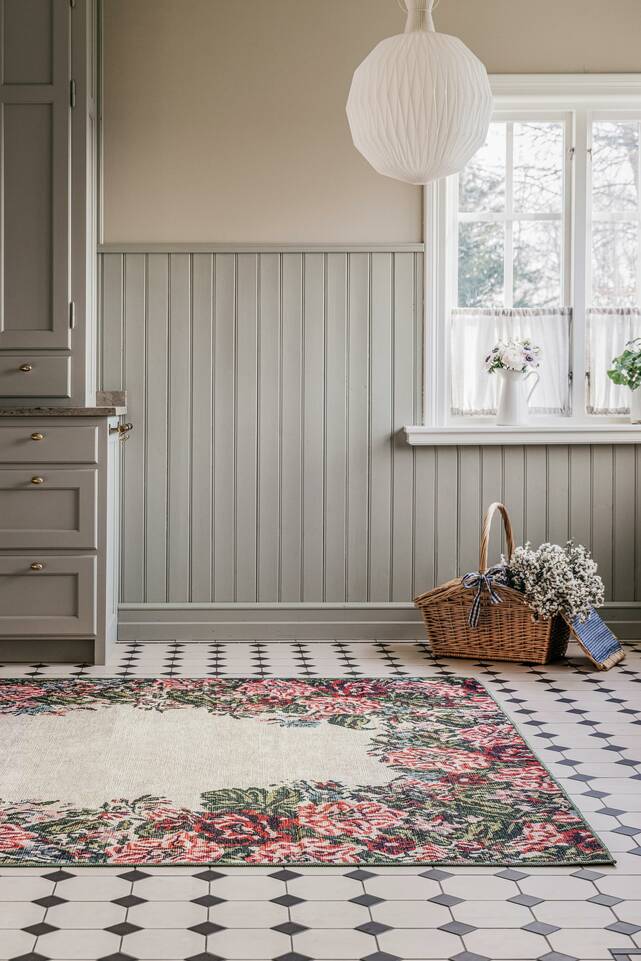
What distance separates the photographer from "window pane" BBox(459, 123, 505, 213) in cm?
491

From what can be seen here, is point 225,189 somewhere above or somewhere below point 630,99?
below

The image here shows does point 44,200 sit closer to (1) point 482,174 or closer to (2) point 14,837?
(1) point 482,174

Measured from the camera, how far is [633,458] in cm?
487

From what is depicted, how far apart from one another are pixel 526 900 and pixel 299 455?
9.24 ft

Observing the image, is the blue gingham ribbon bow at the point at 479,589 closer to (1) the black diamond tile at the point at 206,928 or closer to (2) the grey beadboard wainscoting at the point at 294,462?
(2) the grey beadboard wainscoting at the point at 294,462

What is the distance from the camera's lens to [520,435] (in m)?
4.79

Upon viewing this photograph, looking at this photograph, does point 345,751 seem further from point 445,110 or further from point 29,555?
point 445,110

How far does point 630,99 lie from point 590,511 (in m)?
1.81

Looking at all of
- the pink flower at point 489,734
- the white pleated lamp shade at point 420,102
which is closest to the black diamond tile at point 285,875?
the pink flower at point 489,734

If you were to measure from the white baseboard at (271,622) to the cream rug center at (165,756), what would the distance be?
46.3 inches

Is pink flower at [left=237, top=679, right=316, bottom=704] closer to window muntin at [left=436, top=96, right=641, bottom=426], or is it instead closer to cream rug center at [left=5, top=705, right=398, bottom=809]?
cream rug center at [left=5, top=705, right=398, bottom=809]

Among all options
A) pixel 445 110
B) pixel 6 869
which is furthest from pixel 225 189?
pixel 6 869

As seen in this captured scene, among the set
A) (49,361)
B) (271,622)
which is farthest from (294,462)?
(49,361)

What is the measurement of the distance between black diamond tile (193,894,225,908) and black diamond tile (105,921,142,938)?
0.48 ft
